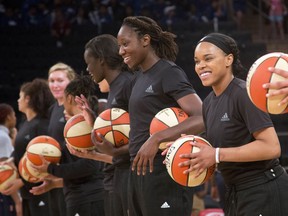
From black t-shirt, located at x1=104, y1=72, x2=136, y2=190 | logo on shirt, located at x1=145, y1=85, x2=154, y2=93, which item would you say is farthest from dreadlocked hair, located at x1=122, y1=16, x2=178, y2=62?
black t-shirt, located at x1=104, y1=72, x2=136, y2=190

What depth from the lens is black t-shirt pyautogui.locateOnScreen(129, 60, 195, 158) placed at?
4.55 metres

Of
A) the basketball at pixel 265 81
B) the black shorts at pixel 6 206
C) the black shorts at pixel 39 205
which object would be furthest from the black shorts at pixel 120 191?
the black shorts at pixel 6 206

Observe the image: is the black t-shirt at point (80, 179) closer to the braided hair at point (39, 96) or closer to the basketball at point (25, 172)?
the basketball at point (25, 172)

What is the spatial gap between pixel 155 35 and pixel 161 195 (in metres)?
1.10

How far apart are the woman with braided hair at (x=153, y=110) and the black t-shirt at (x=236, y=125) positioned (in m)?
0.42

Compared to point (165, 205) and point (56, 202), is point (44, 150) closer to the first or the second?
point (56, 202)

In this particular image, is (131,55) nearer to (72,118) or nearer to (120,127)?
(120,127)

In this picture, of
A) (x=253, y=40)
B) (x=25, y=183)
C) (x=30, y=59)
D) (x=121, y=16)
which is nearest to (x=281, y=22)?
(x=253, y=40)

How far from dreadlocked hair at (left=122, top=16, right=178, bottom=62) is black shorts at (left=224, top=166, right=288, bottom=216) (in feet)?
4.20

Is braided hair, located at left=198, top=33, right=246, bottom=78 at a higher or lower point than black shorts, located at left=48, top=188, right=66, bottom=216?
higher

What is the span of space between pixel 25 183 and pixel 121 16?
39.2 feet

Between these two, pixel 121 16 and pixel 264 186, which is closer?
pixel 264 186

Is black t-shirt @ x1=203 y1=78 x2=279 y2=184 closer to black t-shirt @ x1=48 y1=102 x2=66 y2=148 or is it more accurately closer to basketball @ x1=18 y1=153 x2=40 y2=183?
black t-shirt @ x1=48 y1=102 x2=66 y2=148

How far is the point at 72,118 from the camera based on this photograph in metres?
5.67
